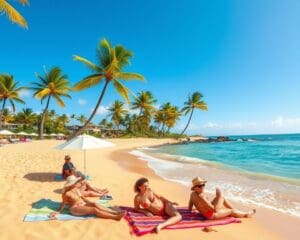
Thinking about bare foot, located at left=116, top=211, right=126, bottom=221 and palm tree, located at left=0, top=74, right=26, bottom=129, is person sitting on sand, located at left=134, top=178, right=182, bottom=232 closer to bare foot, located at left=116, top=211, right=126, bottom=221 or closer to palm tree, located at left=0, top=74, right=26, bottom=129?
bare foot, located at left=116, top=211, right=126, bottom=221

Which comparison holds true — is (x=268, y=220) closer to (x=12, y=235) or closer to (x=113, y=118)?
(x=12, y=235)

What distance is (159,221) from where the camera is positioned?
431cm

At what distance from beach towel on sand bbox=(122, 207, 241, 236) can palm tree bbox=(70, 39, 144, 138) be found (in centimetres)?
1446

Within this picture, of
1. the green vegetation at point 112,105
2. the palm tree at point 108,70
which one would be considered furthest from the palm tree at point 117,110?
the palm tree at point 108,70

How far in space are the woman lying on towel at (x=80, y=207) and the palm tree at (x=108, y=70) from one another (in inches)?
541

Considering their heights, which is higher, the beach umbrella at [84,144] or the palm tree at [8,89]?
the palm tree at [8,89]

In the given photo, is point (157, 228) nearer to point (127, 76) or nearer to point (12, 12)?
point (12, 12)

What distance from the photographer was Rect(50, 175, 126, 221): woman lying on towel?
14.5 feet

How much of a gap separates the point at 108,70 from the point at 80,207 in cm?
1508

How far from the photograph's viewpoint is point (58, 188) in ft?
22.4

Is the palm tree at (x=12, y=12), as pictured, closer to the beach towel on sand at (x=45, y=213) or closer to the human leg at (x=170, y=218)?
the beach towel on sand at (x=45, y=213)

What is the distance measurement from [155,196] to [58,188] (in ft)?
11.5

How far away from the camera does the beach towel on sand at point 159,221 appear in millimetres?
4082

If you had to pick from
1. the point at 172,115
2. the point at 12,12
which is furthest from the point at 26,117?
the point at 12,12
